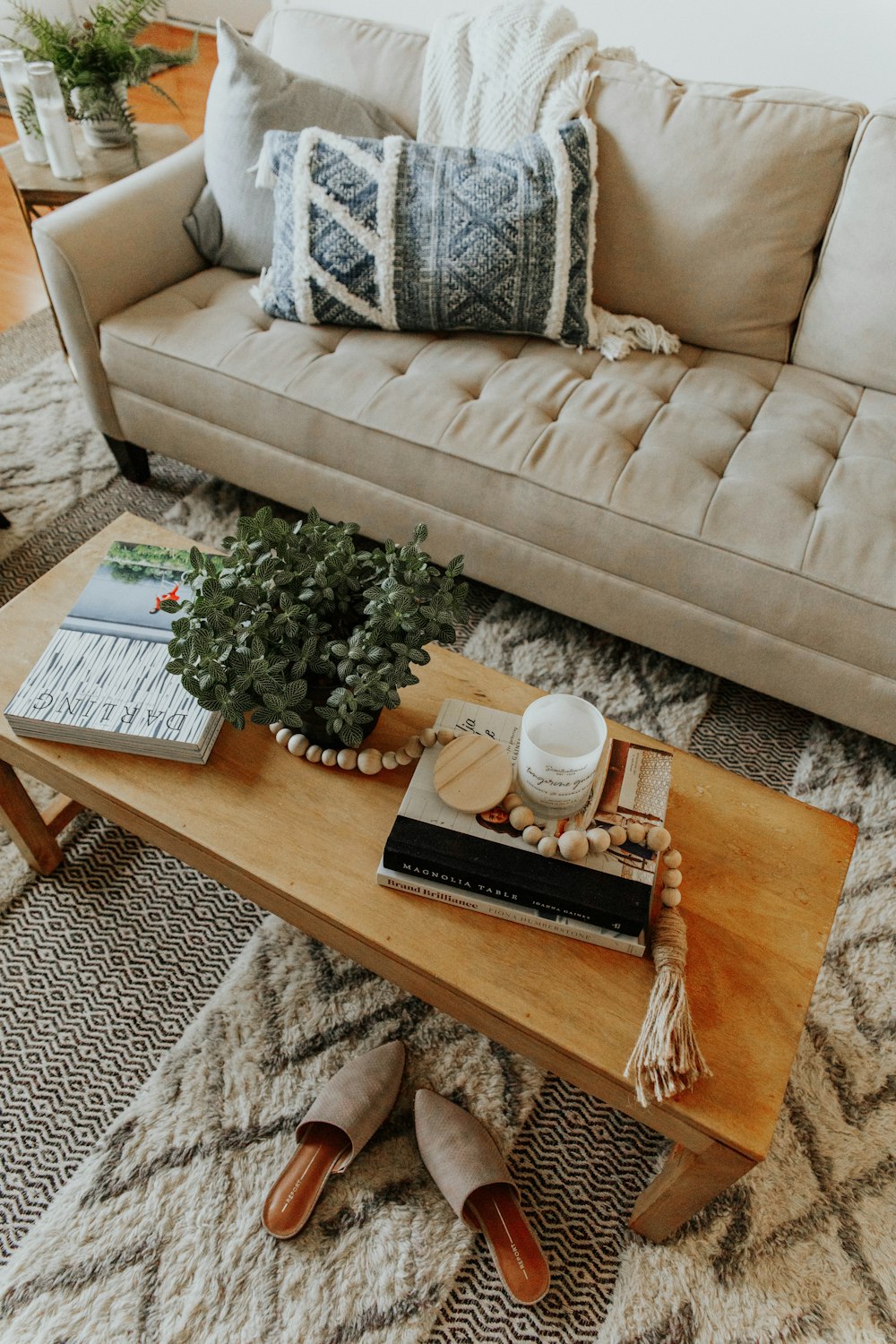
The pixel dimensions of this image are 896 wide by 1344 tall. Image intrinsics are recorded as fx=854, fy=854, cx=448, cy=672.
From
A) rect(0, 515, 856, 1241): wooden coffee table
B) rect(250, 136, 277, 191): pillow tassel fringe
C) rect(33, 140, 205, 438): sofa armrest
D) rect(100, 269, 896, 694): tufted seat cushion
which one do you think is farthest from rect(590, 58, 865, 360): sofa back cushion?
rect(0, 515, 856, 1241): wooden coffee table

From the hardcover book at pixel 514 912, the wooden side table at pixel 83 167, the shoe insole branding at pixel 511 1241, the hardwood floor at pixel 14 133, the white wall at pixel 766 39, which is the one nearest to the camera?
the hardcover book at pixel 514 912

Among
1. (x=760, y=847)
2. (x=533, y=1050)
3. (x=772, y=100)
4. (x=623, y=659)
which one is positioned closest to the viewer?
(x=533, y=1050)

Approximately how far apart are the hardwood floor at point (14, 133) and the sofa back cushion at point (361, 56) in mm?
1117

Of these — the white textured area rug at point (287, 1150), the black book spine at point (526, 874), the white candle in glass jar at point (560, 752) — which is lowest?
the white textured area rug at point (287, 1150)

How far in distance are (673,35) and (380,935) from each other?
8.08 feet

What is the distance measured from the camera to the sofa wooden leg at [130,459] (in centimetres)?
190

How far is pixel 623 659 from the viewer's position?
1.68 metres

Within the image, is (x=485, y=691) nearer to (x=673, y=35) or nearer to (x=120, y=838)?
(x=120, y=838)

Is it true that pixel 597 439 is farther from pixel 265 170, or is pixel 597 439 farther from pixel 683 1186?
pixel 683 1186

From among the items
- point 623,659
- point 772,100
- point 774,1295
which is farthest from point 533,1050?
point 772,100

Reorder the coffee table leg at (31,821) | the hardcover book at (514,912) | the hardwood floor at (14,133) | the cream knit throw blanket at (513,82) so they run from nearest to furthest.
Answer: the hardcover book at (514,912) < the coffee table leg at (31,821) < the cream knit throw blanket at (513,82) < the hardwood floor at (14,133)

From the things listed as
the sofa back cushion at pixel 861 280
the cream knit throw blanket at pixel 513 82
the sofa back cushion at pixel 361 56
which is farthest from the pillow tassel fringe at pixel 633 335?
the sofa back cushion at pixel 361 56

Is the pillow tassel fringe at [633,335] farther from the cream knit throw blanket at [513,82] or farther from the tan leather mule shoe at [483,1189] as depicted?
the tan leather mule shoe at [483,1189]

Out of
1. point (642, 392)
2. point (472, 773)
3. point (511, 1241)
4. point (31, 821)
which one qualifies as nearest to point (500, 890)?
point (472, 773)
